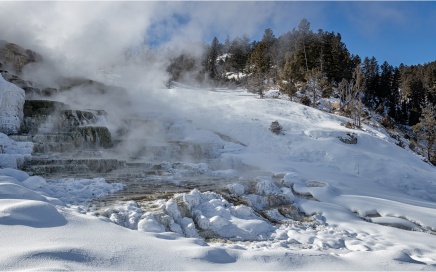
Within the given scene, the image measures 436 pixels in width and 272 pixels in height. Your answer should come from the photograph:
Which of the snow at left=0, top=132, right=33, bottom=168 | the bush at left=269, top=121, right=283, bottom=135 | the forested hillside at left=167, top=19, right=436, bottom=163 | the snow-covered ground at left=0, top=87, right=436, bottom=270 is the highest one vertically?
the forested hillside at left=167, top=19, right=436, bottom=163

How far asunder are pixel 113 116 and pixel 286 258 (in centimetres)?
1336

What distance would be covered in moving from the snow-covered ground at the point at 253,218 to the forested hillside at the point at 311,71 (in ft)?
50.8

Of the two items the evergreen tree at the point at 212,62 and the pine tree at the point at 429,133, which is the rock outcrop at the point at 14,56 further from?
the evergreen tree at the point at 212,62

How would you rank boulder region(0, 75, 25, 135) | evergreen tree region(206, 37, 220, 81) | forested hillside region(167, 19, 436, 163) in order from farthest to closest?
evergreen tree region(206, 37, 220, 81) < forested hillside region(167, 19, 436, 163) < boulder region(0, 75, 25, 135)

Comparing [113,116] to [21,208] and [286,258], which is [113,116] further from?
[286,258]

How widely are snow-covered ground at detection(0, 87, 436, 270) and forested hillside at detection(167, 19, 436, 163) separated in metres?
15.5

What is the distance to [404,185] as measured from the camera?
10.7 m

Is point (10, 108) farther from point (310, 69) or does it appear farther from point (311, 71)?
point (310, 69)

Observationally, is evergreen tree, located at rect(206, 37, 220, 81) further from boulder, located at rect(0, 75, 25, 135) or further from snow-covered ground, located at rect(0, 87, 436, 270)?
boulder, located at rect(0, 75, 25, 135)

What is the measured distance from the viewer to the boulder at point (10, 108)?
34.2 feet

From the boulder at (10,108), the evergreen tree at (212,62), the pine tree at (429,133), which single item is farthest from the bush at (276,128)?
the evergreen tree at (212,62)

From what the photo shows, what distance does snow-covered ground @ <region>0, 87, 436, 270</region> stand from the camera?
2.80m

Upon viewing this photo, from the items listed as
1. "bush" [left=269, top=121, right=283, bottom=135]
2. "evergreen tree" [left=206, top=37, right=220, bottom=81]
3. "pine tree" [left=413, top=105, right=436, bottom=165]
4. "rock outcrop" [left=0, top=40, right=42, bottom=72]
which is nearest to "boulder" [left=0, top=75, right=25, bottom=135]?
"rock outcrop" [left=0, top=40, right=42, bottom=72]

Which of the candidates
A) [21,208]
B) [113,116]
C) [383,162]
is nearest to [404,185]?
[383,162]
